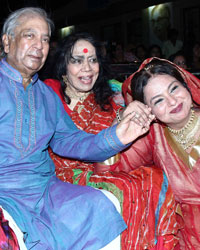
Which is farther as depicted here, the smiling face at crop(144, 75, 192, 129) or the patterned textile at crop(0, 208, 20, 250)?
the smiling face at crop(144, 75, 192, 129)

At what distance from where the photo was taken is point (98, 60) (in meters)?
2.72

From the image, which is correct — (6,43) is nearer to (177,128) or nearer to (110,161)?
(110,161)

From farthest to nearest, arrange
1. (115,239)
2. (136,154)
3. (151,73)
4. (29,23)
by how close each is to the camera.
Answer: (136,154) < (151,73) < (29,23) < (115,239)

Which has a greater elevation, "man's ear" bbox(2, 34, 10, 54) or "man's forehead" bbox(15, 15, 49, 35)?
"man's forehead" bbox(15, 15, 49, 35)

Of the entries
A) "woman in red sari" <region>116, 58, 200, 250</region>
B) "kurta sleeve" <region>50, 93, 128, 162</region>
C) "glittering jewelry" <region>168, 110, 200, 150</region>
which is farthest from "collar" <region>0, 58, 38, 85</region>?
"glittering jewelry" <region>168, 110, 200, 150</region>

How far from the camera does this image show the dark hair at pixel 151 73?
2170 millimetres

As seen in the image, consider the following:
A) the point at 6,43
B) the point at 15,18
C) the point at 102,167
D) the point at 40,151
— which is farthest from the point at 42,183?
the point at 15,18

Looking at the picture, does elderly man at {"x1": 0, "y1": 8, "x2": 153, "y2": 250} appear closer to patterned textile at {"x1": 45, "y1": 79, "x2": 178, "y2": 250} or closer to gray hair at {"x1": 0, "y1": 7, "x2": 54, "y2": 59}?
gray hair at {"x1": 0, "y1": 7, "x2": 54, "y2": 59}

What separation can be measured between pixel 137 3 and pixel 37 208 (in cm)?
980

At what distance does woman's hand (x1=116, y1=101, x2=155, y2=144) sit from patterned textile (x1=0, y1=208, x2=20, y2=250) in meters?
0.74

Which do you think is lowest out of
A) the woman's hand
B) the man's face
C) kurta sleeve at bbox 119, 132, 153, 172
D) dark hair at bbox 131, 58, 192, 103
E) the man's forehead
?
kurta sleeve at bbox 119, 132, 153, 172

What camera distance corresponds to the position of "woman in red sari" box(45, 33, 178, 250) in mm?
2049

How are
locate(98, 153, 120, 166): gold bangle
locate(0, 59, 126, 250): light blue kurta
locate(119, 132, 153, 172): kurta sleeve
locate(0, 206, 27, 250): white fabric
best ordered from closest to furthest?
locate(0, 206, 27, 250): white fabric < locate(0, 59, 126, 250): light blue kurta < locate(98, 153, 120, 166): gold bangle < locate(119, 132, 153, 172): kurta sleeve

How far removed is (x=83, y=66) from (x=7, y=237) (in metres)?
1.39
